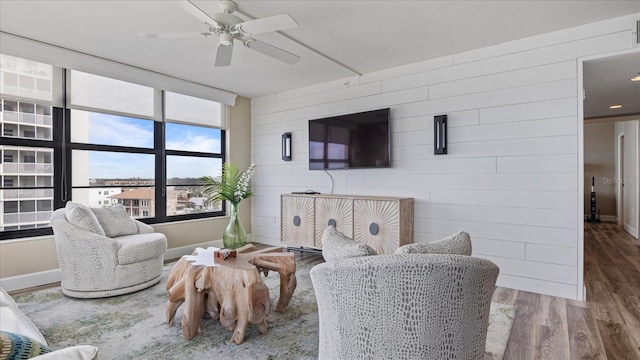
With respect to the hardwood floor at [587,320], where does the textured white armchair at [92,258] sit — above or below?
above

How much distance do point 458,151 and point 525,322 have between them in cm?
177

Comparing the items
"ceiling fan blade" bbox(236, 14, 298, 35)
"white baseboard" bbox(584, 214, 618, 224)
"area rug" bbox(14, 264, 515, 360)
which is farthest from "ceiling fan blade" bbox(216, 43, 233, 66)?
"white baseboard" bbox(584, 214, 618, 224)

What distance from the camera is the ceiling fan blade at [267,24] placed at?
7.53 ft

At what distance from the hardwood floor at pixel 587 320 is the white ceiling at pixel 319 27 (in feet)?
7.16

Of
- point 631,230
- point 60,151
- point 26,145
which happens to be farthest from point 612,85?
point 26,145

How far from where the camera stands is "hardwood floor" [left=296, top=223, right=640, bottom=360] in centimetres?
209

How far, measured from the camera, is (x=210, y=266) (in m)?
2.30

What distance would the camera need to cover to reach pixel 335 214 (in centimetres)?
414

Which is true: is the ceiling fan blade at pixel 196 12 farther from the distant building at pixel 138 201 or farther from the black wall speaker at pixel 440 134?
the distant building at pixel 138 201

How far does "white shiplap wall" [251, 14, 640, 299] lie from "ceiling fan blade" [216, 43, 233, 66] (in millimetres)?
2032

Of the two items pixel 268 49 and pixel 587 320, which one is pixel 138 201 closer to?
pixel 268 49

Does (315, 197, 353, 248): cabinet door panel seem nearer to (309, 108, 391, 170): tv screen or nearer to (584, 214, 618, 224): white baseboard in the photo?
(309, 108, 391, 170): tv screen

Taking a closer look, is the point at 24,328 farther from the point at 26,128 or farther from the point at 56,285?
the point at 26,128

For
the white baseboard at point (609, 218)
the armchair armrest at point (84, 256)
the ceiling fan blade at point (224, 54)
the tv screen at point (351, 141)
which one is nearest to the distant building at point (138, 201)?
the armchair armrest at point (84, 256)
